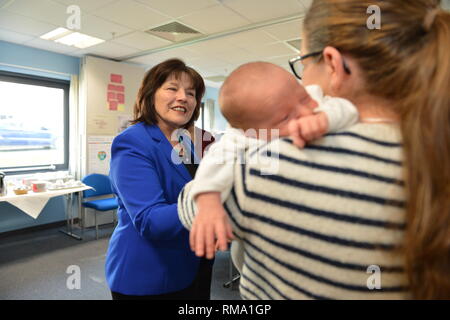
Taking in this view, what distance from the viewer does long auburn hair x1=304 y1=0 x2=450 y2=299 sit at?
460 millimetres

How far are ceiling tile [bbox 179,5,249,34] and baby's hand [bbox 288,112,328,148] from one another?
3095 millimetres

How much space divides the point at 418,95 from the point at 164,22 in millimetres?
3684

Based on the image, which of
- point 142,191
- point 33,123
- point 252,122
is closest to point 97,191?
point 33,123

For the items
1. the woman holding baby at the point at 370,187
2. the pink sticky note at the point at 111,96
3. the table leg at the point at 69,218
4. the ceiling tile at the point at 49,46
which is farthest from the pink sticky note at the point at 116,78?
the woman holding baby at the point at 370,187

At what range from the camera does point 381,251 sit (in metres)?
0.48

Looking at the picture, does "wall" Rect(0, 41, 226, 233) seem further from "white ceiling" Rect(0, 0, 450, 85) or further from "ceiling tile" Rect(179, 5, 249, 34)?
"ceiling tile" Rect(179, 5, 249, 34)

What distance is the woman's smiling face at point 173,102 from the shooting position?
54.6 inches

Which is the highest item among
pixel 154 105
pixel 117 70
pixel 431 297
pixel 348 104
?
pixel 117 70

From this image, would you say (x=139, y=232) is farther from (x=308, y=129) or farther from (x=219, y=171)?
(x=308, y=129)

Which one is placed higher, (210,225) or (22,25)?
(22,25)

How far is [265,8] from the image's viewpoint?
10.6ft
